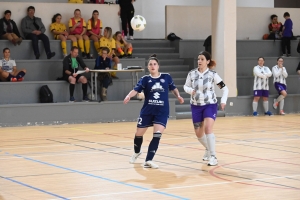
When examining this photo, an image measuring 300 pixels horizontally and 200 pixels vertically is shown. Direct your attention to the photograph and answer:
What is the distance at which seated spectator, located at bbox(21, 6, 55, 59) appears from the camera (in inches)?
746

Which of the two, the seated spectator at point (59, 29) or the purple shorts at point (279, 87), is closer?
the seated spectator at point (59, 29)

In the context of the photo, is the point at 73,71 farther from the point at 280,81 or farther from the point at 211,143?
the point at 211,143

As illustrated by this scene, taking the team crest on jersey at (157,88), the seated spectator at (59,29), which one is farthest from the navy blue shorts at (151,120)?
the seated spectator at (59,29)

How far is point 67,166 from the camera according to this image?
9.31m

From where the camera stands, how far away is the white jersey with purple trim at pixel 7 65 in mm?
17516

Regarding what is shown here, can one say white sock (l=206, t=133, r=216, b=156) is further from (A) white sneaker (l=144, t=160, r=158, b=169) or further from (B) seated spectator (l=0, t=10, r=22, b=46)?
(B) seated spectator (l=0, t=10, r=22, b=46)

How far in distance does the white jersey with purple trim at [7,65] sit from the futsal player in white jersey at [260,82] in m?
7.69

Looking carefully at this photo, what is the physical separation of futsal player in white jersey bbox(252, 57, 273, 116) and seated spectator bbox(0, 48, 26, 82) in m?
7.42

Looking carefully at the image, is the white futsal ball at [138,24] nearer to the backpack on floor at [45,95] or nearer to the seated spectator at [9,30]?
the backpack on floor at [45,95]

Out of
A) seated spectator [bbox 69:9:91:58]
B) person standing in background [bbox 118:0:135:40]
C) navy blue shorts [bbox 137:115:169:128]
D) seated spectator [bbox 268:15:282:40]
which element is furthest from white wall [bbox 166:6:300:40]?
navy blue shorts [bbox 137:115:169:128]

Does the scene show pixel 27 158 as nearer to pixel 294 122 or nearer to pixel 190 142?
pixel 190 142

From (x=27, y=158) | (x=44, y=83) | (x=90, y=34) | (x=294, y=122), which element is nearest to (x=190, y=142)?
(x=27, y=158)

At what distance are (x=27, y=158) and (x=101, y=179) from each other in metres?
2.69

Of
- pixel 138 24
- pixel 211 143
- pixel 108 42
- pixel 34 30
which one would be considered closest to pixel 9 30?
pixel 34 30
